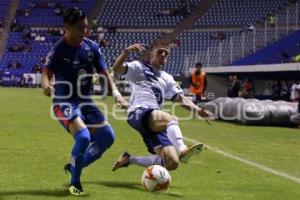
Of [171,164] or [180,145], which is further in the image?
[180,145]

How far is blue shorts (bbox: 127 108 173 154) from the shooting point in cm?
757

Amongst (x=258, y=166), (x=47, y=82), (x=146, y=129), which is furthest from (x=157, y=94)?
(x=258, y=166)

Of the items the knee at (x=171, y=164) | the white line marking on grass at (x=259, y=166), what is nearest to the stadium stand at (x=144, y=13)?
the white line marking on grass at (x=259, y=166)

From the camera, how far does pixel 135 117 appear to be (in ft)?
25.1

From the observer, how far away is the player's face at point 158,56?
7.88 metres

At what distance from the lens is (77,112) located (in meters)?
7.14

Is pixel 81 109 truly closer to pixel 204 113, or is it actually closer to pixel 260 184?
pixel 204 113

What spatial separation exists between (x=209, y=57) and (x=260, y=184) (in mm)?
28997

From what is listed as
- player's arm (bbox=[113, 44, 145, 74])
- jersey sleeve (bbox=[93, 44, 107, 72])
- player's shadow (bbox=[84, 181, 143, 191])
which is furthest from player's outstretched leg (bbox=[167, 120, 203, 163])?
jersey sleeve (bbox=[93, 44, 107, 72])

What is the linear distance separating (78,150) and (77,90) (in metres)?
0.74

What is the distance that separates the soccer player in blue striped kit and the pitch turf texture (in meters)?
0.48

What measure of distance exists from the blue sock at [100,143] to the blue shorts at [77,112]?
131mm

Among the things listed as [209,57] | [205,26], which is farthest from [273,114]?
[205,26]

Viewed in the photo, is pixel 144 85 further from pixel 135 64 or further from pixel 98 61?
pixel 98 61
